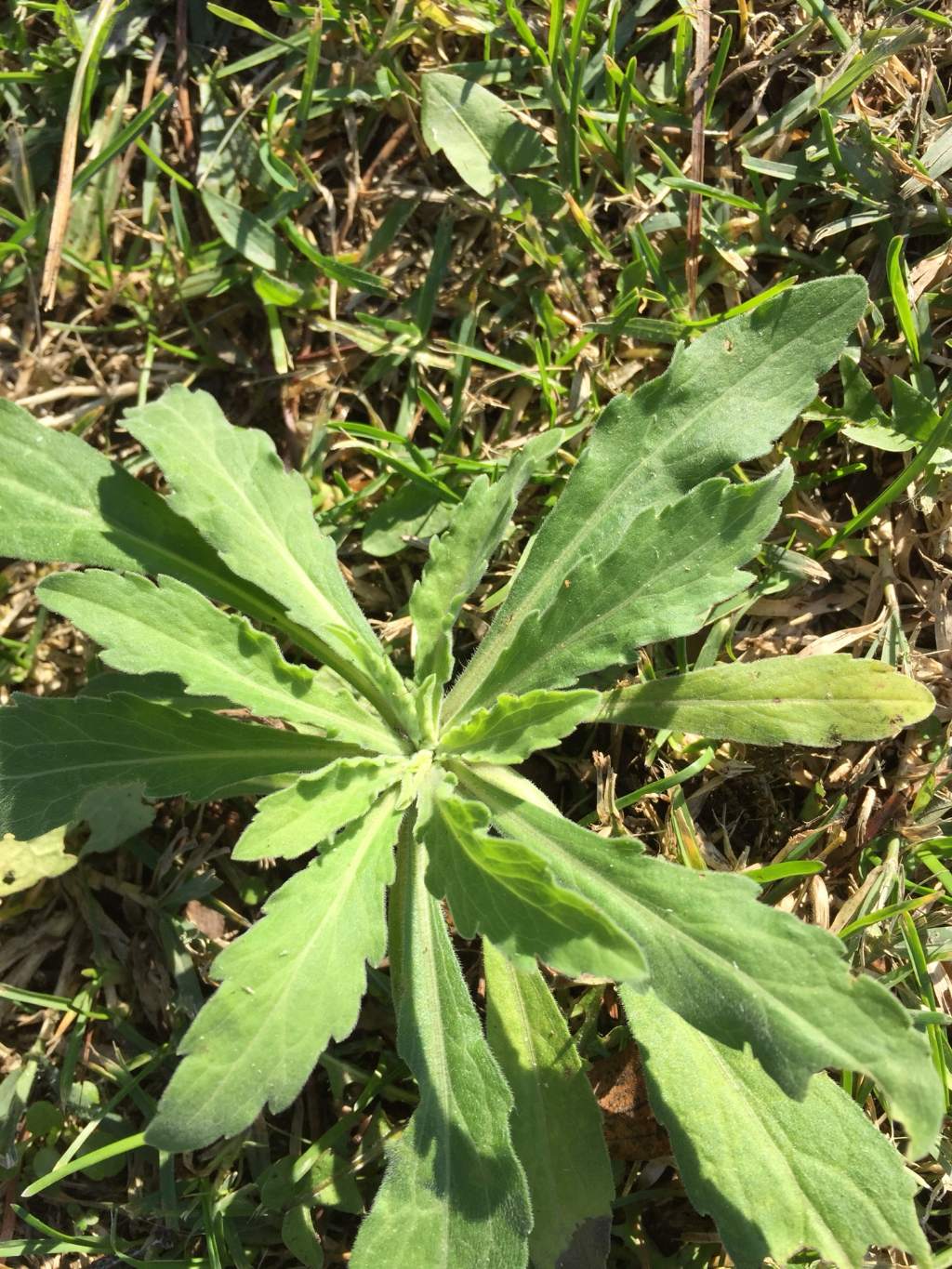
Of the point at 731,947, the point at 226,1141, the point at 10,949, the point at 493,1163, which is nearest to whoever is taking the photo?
the point at 731,947

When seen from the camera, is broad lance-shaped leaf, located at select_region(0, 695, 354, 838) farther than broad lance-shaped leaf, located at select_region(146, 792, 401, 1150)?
Yes

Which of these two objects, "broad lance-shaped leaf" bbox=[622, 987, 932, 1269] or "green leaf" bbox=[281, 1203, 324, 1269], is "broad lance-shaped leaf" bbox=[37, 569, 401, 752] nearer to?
"broad lance-shaped leaf" bbox=[622, 987, 932, 1269]

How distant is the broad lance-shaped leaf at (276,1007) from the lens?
241cm

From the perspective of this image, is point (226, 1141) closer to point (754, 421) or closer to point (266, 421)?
point (266, 421)

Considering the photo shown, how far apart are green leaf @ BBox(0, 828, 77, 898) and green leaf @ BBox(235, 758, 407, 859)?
1178mm

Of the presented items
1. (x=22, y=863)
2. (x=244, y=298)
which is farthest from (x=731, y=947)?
(x=244, y=298)

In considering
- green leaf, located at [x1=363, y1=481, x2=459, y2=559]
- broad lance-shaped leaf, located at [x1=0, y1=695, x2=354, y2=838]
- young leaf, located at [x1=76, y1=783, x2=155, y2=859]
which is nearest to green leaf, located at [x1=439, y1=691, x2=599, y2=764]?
broad lance-shaped leaf, located at [x1=0, y1=695, x2=354, y2=838]

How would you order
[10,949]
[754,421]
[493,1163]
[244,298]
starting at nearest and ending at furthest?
[493,1163], [754,421], [10,949], [244,298]

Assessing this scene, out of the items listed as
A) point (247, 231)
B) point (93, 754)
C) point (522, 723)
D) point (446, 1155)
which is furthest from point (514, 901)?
point (247, 231)

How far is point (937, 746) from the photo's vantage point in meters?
3.35

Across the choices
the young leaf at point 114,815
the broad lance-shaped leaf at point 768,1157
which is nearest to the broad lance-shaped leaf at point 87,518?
Result: the young leaf at point 114,815

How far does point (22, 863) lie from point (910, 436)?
9.89 feet

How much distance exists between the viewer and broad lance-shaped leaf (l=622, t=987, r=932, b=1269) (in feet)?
8.69

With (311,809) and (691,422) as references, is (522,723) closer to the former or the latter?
(311,809)
